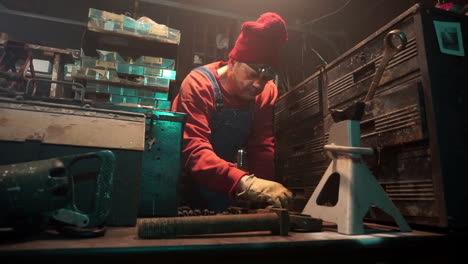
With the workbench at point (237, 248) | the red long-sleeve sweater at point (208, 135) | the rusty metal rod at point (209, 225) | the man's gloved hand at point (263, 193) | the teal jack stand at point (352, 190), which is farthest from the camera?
the red long-sleeve sweater at point (208, 135)

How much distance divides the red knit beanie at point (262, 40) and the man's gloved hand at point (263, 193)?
86 cm

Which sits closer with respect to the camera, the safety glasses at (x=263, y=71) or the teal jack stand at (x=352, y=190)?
the teal jack stand at (x=352, y=190)

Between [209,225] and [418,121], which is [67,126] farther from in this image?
[418,121]

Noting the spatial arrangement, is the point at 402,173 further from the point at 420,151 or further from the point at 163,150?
the point at 163,150

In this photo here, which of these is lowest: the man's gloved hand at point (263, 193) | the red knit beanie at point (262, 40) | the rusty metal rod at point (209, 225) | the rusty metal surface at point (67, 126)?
the rusty metal rod at point (209, 225)

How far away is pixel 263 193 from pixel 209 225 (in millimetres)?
649

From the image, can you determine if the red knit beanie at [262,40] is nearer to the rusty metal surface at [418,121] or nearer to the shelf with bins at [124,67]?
the shelf with bins at [124,67]

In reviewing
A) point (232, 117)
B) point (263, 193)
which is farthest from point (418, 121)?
point (232, 117)

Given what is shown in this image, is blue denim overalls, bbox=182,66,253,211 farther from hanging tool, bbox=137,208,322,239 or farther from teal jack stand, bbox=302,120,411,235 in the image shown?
hanging tool, bbox=137,208,322,239

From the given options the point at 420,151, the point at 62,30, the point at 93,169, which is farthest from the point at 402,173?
the point at 62,30

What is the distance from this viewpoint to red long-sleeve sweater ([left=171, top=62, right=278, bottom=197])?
1504mm

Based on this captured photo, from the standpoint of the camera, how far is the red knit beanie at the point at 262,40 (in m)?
1.82

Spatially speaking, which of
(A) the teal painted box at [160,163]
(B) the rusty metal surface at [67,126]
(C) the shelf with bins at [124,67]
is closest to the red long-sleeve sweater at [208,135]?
(C) the shelf with bins at [124,67]

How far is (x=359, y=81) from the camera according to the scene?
1255 mm
